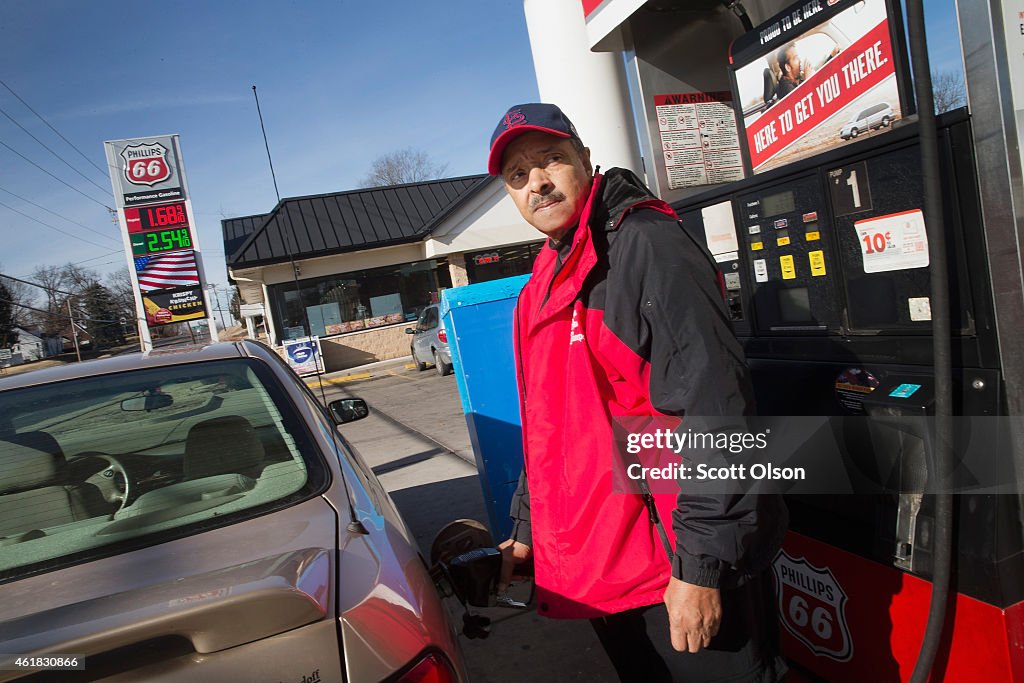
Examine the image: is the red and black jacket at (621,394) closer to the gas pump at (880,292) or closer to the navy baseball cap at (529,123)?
the navy baseball cap at (529,123)

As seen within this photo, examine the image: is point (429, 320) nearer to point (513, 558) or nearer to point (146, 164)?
point (146, 164)

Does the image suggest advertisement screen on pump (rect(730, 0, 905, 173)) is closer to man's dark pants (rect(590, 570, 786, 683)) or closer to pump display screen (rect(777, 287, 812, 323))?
pump display screen (rect(777, 287, 812, 323))

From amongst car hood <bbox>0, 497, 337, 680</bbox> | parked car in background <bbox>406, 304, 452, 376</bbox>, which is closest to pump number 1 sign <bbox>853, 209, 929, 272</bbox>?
car hood <bbox>0, 497, 337, 680</bbox>

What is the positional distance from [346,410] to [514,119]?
2144mm

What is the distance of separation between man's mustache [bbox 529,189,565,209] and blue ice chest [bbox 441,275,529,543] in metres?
1.99

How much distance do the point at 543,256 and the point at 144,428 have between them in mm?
1537

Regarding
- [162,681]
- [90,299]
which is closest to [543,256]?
[162,681]

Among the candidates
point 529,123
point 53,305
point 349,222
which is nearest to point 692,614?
point 529,123

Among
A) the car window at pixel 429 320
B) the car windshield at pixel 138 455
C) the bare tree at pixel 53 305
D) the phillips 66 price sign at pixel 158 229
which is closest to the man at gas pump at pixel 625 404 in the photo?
the car windshield at pixel 138 455

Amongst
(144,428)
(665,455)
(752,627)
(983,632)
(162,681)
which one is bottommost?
(983,632)

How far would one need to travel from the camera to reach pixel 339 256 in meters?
19.7

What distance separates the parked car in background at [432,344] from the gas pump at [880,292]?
37.2ft

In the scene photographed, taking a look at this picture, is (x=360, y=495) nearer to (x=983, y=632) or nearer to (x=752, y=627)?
(x=752, y=627)

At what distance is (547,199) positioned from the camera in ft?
6.03
